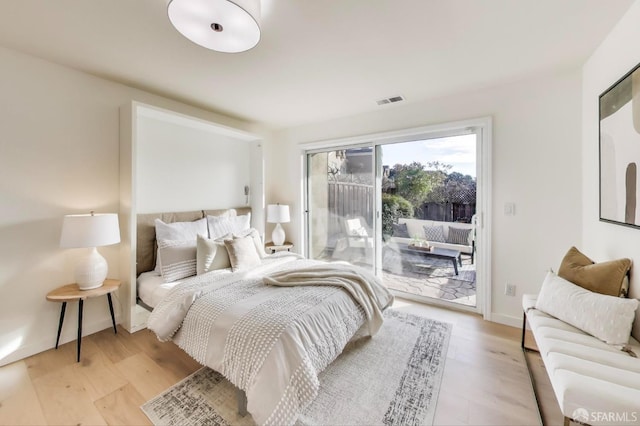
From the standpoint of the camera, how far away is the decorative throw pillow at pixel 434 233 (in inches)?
123

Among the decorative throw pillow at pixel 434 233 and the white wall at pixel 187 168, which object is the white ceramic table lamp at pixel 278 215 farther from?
the decorative throw pillow at pixel 434 233

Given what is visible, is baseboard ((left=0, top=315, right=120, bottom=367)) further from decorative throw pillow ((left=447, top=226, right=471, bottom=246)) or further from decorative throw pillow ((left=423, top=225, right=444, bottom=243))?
decorative throw pillow ((left=447, top=226, right=471, bottom=246))

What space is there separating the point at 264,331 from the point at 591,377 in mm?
1580

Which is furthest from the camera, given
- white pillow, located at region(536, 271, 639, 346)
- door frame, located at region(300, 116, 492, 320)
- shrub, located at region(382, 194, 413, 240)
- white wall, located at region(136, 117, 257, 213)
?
shrub, located at region(382, 194, 413, 240)

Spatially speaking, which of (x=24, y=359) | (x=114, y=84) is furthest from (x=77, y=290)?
(x=114, y=84)

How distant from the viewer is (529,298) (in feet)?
6.71

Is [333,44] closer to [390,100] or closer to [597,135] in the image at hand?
[390,100]

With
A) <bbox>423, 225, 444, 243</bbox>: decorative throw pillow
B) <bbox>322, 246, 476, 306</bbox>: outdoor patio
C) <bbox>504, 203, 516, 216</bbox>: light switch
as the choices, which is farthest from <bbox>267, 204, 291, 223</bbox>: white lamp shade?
<bbox>504, 203, 516, 216</bbox>: light switch

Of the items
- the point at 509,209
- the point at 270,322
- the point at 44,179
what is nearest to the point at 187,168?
the point at 44,179

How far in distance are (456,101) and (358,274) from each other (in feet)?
7.29

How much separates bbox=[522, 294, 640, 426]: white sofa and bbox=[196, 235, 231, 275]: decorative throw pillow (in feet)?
8.27

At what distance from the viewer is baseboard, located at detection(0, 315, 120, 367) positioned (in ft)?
6.72

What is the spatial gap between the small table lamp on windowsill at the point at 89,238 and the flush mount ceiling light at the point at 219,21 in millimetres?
1684

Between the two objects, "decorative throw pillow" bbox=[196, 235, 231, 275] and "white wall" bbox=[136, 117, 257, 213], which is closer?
"decorative throw pillow" bbox=[196, 235, 231, 275]
